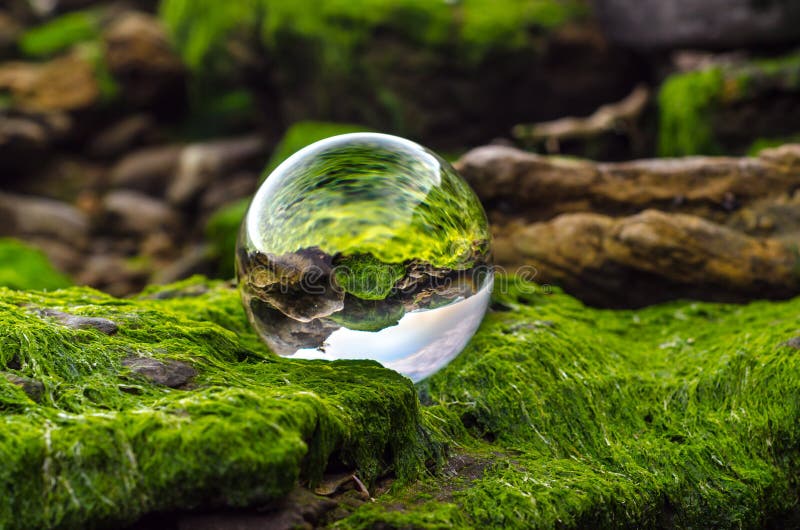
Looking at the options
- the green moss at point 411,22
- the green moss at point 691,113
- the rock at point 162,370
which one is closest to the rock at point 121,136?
the green moss at point 411,22

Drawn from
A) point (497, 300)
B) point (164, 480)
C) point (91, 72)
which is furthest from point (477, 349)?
point (91, 72)

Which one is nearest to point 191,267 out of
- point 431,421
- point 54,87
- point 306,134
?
point 306,134

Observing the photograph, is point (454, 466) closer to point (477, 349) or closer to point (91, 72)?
point (477, 349)

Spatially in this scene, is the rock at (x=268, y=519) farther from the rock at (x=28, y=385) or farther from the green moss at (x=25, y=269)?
the green moss at (x=25, y=269)

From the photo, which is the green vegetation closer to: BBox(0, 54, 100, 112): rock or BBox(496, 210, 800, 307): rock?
BBox(496, 210, 800, 307): rock

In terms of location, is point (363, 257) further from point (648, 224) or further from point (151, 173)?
point (151, 173)

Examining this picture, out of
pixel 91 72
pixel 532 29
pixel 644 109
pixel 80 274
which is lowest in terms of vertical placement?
pixel 80 274

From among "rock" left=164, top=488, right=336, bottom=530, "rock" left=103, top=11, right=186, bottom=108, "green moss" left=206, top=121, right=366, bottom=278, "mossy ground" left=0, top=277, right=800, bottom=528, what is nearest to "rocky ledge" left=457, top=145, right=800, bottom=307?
"mossy ground" left=0, top=277, right=800, bottom=528
